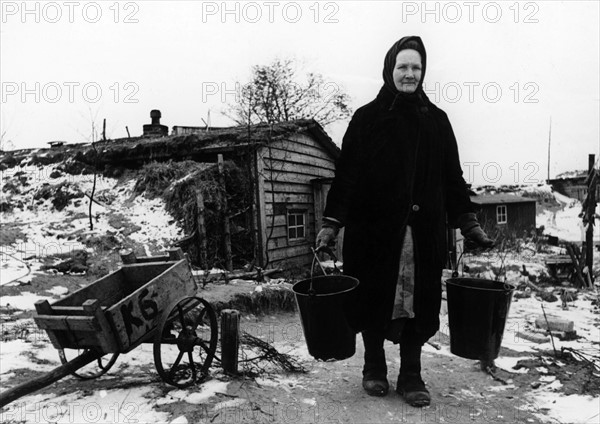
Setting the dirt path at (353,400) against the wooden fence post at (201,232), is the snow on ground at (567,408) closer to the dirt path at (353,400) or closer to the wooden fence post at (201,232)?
the dirt path at (353,400)

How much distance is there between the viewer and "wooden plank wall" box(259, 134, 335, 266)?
33.3 feet

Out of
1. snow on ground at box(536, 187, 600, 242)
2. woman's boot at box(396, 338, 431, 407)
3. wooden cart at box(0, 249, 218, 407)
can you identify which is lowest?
snow on ground at box(536, 187, 600, 242)

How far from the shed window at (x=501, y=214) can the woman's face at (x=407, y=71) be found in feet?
77.7

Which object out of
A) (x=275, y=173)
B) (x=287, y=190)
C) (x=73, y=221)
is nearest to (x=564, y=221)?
(x=287, y=190)

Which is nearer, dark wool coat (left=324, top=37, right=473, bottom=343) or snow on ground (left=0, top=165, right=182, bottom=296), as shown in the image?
dark wool coat (left=324, top=37, right=473, bottom=343)

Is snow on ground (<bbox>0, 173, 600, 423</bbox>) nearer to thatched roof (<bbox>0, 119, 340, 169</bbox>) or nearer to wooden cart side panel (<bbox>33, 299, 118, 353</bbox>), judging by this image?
wooden cart side panel (<bbox>33, 299, 118, 353</bbox>)

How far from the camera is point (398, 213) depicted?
10.1ft

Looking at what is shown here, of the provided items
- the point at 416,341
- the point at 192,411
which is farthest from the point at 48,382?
the point at 416,341

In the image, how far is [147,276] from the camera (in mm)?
4129

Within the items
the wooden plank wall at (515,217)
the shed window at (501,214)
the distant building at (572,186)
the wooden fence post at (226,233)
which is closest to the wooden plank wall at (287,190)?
the wooden fence post at (226,233)

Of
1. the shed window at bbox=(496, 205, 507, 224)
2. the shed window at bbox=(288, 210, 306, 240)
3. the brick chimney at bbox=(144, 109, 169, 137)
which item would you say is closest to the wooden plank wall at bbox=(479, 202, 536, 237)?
the shed window at bbox=(496, 205, 507, 224)

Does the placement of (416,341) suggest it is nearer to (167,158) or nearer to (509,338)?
(509,338)

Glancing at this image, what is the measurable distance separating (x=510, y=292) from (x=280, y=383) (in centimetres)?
185

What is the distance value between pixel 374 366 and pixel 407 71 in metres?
2.09
